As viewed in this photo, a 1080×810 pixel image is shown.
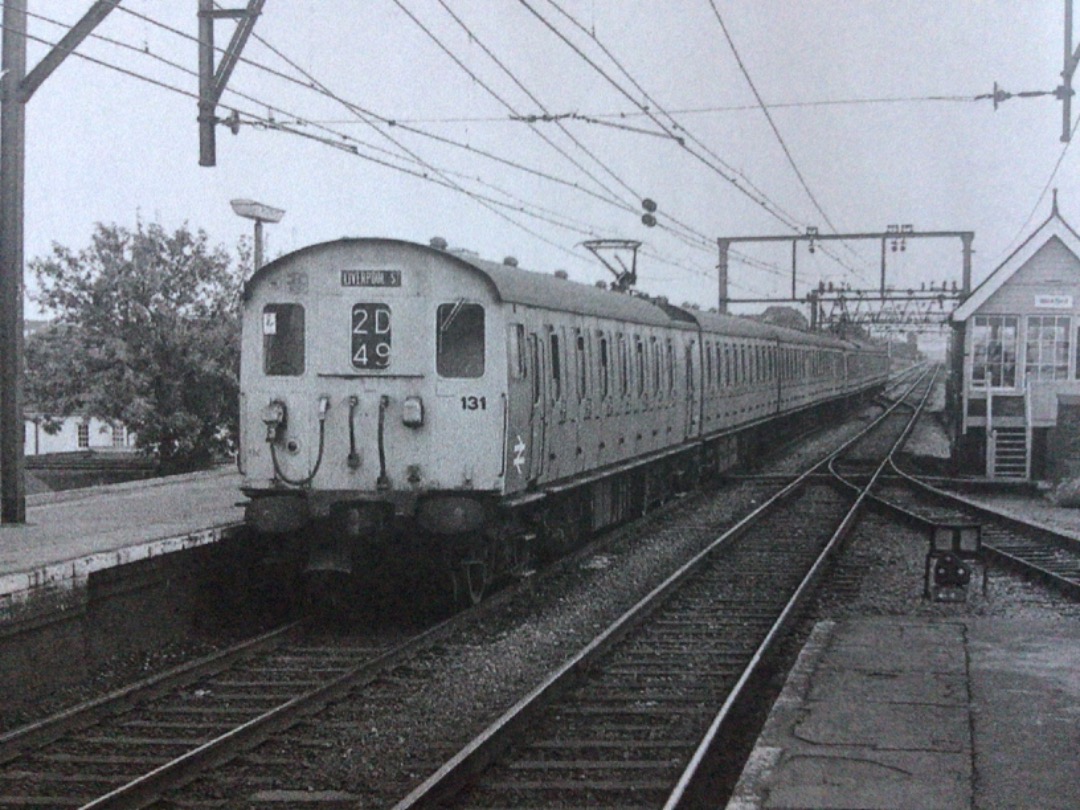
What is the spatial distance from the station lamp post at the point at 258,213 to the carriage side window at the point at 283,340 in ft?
19.9

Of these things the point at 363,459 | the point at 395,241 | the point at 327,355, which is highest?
the point at 395,241

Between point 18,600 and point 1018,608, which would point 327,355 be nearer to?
point 18,600

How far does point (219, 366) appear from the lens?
36.2m

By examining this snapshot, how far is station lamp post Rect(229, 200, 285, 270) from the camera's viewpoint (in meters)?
18.2

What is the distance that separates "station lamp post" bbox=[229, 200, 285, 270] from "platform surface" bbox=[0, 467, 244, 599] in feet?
10.6

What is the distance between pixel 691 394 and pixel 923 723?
1444cm

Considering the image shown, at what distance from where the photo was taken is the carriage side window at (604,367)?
619 inches

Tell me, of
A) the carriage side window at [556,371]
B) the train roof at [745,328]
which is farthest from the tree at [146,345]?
the carriage side window at [556,371]

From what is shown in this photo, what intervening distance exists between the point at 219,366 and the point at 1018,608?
88.3 feet

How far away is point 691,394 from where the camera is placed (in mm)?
22016

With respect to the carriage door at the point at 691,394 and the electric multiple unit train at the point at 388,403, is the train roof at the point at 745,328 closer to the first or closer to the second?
the carriage door at the point at 691,394

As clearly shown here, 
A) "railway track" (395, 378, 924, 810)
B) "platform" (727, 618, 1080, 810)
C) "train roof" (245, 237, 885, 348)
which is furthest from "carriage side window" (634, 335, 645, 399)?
→ "platform" (727, 618, 1080, 810)

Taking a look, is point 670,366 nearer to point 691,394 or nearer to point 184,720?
point 691,394

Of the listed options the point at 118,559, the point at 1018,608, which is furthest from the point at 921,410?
the point at 118,559
